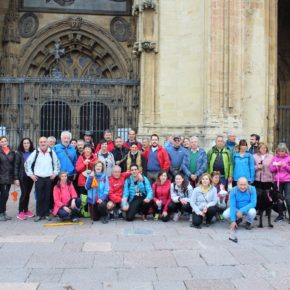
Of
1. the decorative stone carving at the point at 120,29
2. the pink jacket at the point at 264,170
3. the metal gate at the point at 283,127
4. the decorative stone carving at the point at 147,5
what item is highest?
the decorative stone carving at the point at 120,29

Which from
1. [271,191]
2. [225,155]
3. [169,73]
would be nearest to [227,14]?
[169,73]

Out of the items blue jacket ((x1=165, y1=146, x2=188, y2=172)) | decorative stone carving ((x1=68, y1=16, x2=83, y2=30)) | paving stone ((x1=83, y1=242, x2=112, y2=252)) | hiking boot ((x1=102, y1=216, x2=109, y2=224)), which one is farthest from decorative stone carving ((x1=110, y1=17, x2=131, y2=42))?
paving stone ((x1=83, y1=242, x2=112, y2=252))

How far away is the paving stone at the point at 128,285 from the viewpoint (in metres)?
4.93

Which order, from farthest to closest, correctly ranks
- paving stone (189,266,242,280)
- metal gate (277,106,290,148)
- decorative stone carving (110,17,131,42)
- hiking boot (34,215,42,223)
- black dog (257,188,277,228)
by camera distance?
decorative stone carving (110,17,131,42) < metal gate (277,106,290,148) < hiking boot (34,215,42,223) < black dog (257,188,277,228) < paving stone (189,266,242,280)

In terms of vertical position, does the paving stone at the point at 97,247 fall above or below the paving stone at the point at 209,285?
above

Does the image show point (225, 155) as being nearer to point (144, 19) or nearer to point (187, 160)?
point (187, 160)

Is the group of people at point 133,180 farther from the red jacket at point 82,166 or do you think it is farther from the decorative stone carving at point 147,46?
the decorative stone carving at point 147,46

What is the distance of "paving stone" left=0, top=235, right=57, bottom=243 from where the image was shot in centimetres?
700

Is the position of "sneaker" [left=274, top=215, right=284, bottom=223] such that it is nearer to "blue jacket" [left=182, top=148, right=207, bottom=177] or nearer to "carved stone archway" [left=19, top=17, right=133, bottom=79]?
"blue jacket" [left=182, top=148, right=207, bottom=177]

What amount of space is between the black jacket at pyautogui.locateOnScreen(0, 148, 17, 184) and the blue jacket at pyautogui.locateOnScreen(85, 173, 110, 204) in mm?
1393

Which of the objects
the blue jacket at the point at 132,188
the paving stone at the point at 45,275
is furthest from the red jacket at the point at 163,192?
the paving stone at the point at 45,275

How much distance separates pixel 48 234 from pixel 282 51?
14.9m

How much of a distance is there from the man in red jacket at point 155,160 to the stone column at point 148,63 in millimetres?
3764

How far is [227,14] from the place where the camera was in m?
12.3
